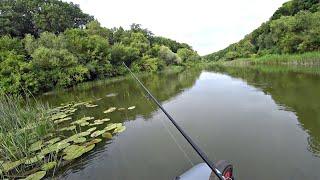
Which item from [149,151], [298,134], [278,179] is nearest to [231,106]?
[298,134]

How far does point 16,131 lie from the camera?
618 centimetres

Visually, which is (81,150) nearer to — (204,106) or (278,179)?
(278,179)

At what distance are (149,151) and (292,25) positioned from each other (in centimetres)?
3362

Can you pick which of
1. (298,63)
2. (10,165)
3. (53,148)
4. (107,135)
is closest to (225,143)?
(107,135)

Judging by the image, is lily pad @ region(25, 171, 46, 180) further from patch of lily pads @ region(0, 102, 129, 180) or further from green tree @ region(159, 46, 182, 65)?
green tree @ region(159, 46, 182, 65)

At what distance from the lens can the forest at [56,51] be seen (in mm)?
22359

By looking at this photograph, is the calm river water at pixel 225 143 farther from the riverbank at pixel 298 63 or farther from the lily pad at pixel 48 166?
the riverbank at pixel 298 63

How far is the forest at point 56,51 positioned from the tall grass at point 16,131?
2.05 metres

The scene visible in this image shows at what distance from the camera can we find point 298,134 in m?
6.14

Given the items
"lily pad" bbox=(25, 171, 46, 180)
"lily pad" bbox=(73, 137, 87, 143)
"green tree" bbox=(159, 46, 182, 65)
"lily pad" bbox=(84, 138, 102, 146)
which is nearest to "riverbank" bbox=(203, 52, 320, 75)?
"lily pad" bbox=(84, 138, 102, 146)

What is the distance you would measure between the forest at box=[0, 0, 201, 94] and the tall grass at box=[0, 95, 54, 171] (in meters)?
2.05

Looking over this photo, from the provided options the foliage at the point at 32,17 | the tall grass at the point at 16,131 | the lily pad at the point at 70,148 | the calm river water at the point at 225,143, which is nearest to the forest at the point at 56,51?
the foliage at the point at 32,17

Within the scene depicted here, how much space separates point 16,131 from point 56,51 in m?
20.6

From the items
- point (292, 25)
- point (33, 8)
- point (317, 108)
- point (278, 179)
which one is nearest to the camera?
point (278, 179)
